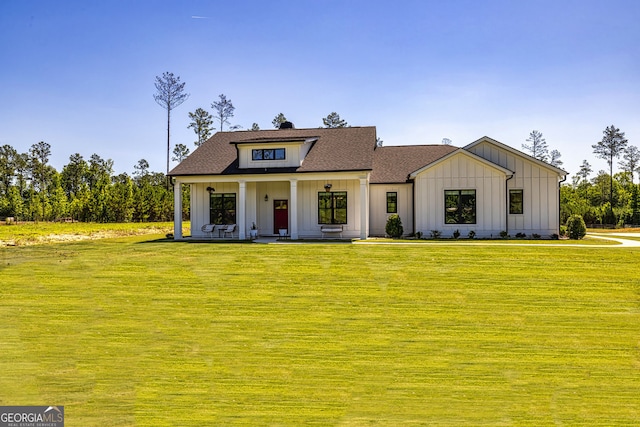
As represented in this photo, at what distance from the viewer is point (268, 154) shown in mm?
23000

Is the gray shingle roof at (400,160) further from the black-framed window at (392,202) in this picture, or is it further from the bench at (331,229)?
the bench at (331,229)

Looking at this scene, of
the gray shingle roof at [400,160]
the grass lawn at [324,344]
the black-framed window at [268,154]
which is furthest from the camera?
the gray shingle roof at [400,160]

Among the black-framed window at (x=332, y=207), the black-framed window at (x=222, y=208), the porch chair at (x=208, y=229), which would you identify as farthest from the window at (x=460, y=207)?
the porch chair at (x=208, y=229)

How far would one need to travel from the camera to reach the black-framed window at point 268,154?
74.8 feet

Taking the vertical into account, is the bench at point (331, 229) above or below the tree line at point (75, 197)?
below

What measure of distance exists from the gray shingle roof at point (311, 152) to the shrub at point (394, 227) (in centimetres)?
277

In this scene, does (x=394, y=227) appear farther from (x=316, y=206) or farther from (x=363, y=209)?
(x=316, y=206)

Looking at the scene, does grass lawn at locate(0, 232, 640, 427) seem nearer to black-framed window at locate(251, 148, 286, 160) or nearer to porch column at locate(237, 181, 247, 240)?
porch column at locate(237, 181, 247, 240)

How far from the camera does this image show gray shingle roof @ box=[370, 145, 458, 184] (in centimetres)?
2392

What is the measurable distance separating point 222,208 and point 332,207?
596 centimetres

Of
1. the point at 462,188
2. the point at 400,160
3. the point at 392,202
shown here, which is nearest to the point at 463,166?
the point at 462,188

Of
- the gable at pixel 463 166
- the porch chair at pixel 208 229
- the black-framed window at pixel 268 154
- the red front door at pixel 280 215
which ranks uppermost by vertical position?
the black-framed window at pixel 268 154

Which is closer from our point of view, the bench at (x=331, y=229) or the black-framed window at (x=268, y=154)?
the bench at (x=331, y=229)

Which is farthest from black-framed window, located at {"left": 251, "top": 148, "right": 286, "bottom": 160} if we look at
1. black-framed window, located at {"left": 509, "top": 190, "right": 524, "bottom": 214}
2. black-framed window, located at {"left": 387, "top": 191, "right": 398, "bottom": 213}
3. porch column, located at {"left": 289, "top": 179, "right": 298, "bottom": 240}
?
black-framed window, located at {"left": 509, "top": 190, "right": 524, "bottom": 214}
